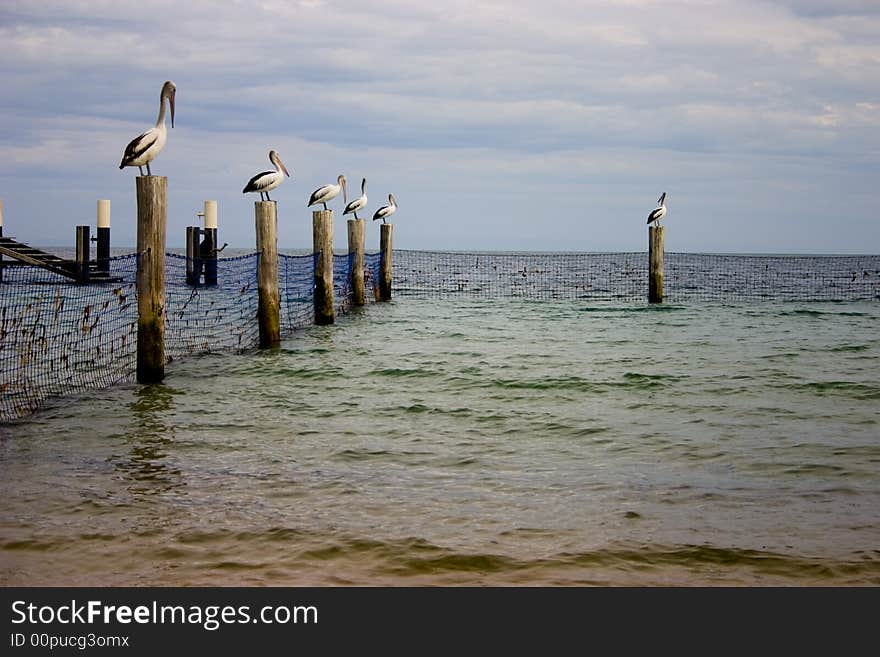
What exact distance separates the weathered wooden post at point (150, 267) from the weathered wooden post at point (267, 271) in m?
2.89

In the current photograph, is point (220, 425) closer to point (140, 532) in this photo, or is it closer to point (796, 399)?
point (140, 532)

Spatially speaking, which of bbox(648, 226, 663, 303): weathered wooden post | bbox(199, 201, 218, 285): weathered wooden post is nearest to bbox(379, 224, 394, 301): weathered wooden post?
bbox(648, 226, 663, 303): weathered wooden post

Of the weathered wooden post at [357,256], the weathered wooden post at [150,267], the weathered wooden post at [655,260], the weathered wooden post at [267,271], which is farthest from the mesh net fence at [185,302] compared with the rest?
the weathered wooden post at [655,260]

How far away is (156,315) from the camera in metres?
10.7

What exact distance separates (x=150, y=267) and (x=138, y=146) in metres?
1.48

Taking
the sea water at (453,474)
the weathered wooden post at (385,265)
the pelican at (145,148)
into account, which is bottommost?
the sea water at (453,474)

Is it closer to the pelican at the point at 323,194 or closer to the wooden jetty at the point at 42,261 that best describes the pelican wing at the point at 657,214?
the pelican at the point at 323,194

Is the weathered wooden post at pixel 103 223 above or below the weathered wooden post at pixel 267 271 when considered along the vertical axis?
above

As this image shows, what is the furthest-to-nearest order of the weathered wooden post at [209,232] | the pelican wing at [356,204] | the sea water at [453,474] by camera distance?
the weathered wooden post at [209,232], the pelican wing at [356,204], the sea water at [453,474]

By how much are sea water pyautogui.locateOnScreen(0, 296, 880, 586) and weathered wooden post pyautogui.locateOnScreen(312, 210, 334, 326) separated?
3641 millimetres

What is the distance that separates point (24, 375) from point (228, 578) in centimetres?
737

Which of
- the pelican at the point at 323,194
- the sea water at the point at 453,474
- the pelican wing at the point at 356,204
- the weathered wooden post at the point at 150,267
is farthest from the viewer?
the pelican wing at the point at 356,204

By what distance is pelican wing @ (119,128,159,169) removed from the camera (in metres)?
11.0

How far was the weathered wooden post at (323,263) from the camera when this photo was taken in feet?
56.4
